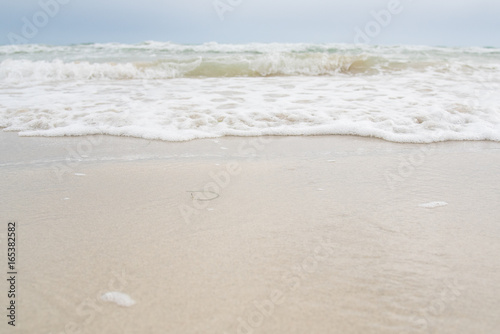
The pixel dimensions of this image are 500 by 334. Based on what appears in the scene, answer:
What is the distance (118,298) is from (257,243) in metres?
0.62

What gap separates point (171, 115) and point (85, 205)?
240cm

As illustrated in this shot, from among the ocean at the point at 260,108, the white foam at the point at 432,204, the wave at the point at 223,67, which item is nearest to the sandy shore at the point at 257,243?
the white foam at the point at 432,204

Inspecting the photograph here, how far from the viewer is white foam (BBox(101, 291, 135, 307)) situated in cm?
134

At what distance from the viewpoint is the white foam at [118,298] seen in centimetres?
134

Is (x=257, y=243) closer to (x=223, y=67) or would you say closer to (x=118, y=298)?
(x=118, y=298)

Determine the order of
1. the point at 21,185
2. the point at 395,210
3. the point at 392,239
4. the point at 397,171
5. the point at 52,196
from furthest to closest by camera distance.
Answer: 1. the point at 397,171
2. the point at 21,185
3. the point at 52,196
4. the point at 395,210
5. the point at 392,239

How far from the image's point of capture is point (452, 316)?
4.21 ft

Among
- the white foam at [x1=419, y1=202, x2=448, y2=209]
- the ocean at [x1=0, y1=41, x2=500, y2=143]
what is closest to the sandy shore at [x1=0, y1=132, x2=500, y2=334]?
the white foam at [x1=419, y1=202, x2=448, y2=209]

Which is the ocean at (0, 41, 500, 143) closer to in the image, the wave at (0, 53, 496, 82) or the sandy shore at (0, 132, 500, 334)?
the wave at (0, 53, 496, 82)

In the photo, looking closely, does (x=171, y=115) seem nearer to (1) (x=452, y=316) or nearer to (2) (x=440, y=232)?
(2) (x=440, y=232)

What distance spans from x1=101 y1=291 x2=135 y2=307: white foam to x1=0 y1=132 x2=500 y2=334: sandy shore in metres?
0.02

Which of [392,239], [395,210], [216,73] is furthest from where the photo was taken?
[216,73]

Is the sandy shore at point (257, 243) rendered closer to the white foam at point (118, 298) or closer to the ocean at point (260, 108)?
the white foam at point (118, 298)

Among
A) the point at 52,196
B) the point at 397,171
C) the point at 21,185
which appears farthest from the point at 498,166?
the point at 21,185
